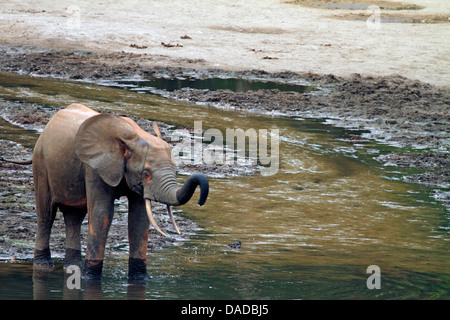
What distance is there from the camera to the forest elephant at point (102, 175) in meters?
6.93

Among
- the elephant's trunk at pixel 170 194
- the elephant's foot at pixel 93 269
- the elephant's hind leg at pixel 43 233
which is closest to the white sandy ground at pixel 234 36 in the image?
the elephant's hind leg at pixel 43 233

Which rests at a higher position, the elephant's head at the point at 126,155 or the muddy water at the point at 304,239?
the elephant's head at the point at 126,155

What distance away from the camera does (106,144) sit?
7070mm

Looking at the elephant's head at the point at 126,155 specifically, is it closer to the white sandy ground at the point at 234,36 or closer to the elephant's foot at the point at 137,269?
the elephant's foot at the point at 137,269

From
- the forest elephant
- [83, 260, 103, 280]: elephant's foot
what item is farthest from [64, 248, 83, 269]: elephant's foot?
[83, 260, 103, 280]: elephant's foot

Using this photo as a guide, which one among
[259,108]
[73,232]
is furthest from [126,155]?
[259,108]

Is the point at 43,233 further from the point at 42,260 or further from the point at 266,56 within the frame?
the point at 266,56

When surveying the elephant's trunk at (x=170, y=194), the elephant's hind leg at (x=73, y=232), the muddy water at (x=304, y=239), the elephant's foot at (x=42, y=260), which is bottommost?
the muddy water at (x=304, y=239)

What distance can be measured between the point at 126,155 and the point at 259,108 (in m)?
10.6

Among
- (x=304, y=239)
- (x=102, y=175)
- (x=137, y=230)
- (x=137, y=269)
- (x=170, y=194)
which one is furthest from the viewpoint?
(x=304, y=239)

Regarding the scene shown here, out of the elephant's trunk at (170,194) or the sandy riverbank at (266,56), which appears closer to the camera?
the elephant's trunk at (170,194)

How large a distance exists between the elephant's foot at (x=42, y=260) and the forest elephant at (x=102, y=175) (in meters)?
0.37

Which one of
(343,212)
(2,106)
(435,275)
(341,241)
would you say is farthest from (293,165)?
(2,106)
